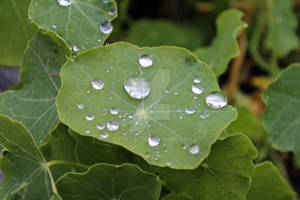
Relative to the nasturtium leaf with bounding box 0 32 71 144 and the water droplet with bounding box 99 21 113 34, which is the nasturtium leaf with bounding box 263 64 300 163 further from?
the nasturtium leaf with bounding box 0 32 71 144

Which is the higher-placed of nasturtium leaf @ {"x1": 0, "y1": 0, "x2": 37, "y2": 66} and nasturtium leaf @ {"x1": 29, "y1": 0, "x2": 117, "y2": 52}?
nasturtium leaf @ {"x1": 29, "y1": 0, "x2": 117, "y2": 52}

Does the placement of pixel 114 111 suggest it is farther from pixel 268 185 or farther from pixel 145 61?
pixel 268 185

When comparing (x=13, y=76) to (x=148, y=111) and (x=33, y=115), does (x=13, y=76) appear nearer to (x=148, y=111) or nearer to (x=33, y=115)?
(x=33, y=115)

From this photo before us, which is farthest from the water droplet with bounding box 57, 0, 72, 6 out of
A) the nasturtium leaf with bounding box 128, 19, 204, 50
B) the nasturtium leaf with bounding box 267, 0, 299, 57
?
the nasturtium leaf with bounding box 267, 0, 299, 57

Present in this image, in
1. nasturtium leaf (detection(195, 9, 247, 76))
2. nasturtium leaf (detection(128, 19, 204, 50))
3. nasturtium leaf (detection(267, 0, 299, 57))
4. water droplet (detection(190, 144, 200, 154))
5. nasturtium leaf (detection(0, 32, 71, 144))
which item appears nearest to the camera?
water droplet (detection(190, 144, 200, 154))

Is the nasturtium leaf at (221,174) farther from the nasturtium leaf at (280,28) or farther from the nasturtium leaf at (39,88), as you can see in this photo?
the nasturtium leaf at (280,28)

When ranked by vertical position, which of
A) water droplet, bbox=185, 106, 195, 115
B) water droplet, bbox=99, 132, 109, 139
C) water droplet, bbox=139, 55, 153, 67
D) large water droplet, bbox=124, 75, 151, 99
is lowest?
water droplet, bbox=185, 106, 195, 115

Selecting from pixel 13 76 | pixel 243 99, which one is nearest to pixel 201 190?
pixel 243 99
